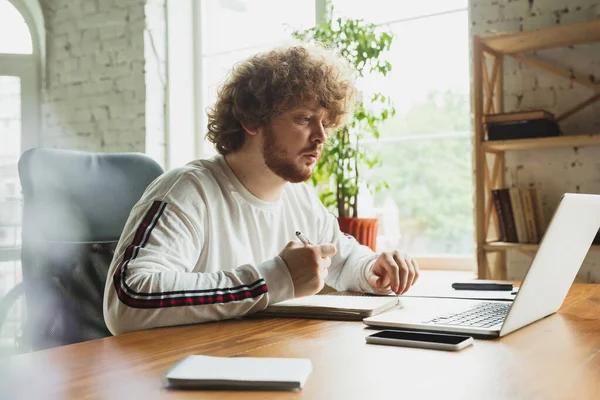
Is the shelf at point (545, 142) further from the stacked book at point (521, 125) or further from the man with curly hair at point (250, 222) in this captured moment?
the man with curly hair at point (250, 222)

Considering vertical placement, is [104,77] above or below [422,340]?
above

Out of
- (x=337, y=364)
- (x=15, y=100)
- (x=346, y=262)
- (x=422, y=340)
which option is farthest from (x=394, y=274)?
(x=15, y=100)

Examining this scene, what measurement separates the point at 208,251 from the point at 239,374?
75 cm

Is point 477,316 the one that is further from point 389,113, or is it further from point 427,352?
point 389,113

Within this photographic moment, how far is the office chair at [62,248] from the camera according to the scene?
155 cm

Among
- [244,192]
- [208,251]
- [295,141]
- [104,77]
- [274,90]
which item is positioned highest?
[104,77]

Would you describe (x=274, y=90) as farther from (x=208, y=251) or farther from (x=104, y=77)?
(x=104, y=77)

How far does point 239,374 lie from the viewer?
676 millimetres

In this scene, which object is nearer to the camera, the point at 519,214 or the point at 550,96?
the point at 519,214

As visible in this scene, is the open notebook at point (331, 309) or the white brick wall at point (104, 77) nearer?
the open notebook at point (331, 309)

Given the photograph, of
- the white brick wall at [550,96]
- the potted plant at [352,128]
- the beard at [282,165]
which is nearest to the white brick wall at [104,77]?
the potted plant at [352,128]

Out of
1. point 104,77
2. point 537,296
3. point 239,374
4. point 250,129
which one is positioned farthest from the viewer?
point 104,77

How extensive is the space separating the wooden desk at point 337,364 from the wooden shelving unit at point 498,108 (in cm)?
158

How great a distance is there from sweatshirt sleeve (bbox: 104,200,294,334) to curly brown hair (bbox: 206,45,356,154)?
0.52m
